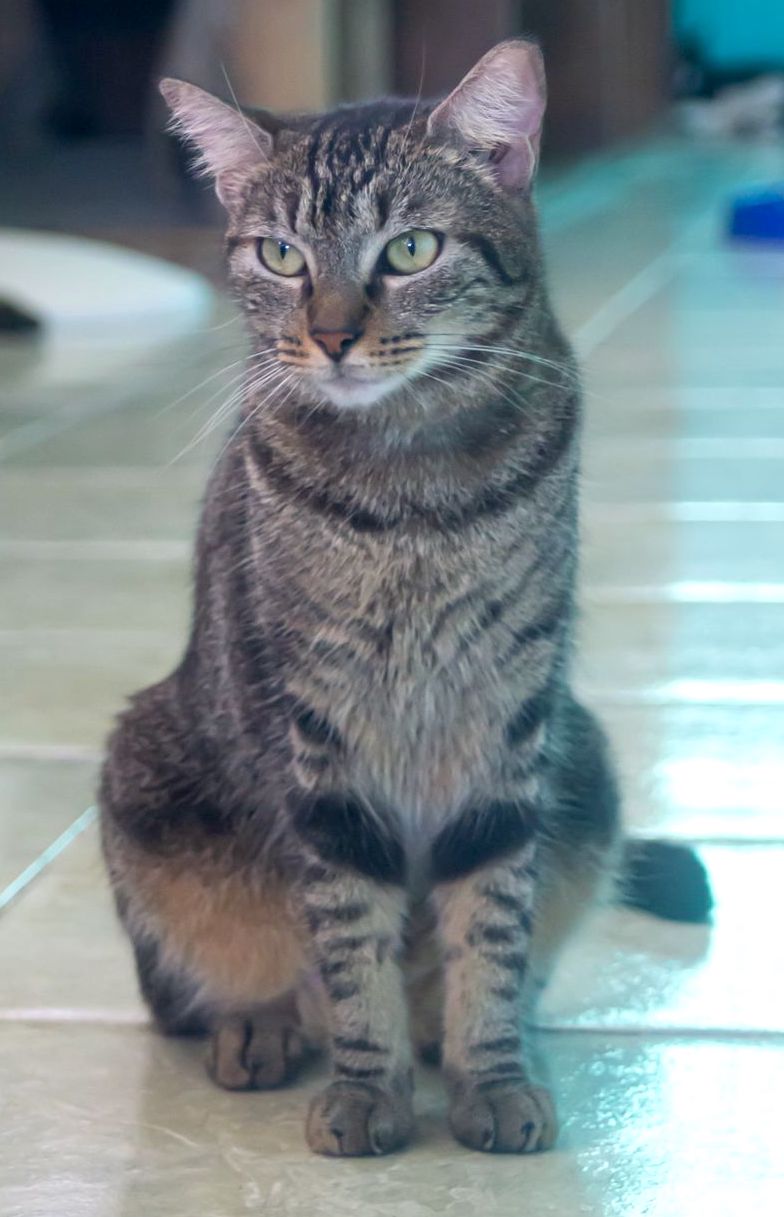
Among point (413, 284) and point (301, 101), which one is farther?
point (301, 101)

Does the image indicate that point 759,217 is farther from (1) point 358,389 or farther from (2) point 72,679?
(1) point 358,389

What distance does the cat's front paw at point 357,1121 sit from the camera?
1498 mm

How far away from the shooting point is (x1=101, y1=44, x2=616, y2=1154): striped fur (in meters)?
1.51

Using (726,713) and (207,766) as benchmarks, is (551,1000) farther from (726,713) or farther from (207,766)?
(726,713)

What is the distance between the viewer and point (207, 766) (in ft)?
5.59

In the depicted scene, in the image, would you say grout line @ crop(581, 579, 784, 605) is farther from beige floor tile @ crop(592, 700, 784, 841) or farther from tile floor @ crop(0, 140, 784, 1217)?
beige floor tile @ crop(592, 700, 784, 841)

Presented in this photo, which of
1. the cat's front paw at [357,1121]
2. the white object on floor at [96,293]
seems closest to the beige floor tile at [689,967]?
the cat's front paw at [357,1121]

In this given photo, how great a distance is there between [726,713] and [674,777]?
235mm

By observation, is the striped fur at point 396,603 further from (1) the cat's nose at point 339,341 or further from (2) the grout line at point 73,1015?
(2) the grout line at point 73,1015

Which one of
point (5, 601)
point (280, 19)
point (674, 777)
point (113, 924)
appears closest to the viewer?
point (113, 924)

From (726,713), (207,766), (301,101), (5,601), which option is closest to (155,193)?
(301,101)

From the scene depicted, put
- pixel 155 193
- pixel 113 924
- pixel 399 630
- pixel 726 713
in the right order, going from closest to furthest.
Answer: pixel 399 630 → pixel 113 924 → pixel 726 713 → pixel 155 193

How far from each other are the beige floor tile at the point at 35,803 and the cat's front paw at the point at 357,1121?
0.61m

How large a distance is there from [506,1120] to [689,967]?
1.22ft
